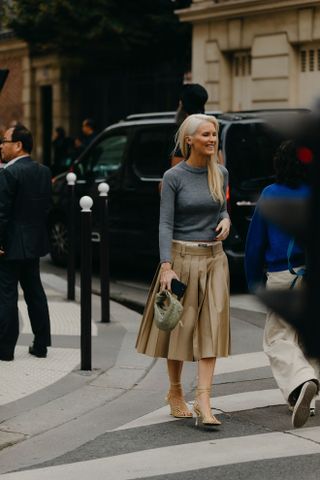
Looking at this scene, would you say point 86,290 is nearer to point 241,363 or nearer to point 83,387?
point 83,387

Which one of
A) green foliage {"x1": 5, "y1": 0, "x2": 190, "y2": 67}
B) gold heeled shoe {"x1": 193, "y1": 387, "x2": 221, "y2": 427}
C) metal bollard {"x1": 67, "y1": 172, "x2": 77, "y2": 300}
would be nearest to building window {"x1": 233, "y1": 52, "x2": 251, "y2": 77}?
green foliage {"x1": 5, "y1": 0, "x2": 190, "y2": 67}

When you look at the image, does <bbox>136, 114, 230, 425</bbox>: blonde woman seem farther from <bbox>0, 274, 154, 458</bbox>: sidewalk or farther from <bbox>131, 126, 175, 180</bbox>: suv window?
<bbox>131, 126, 175, 180</bbox>: suv window

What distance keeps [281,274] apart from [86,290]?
1.97 m

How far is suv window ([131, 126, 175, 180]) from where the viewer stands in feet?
39.3

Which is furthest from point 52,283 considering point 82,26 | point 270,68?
point 82,26

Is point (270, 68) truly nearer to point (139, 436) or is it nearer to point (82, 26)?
point (82, 26)

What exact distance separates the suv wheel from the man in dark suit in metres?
6.05

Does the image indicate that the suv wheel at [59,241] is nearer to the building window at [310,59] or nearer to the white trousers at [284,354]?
the white trousers at [284,354]

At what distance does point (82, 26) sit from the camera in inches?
1024


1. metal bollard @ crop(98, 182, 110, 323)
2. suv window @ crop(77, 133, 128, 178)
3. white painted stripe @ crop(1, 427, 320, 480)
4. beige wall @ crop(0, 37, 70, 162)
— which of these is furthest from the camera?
beige wall @ crop(0, 37, 70, 162)

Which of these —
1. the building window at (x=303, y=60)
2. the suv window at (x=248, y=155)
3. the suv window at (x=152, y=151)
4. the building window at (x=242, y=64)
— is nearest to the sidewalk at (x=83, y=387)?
the suv window at (x=248, y=155)

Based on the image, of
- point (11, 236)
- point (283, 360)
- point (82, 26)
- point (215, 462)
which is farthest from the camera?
point (82, 26)

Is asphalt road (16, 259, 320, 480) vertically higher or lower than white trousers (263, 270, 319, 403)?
lower

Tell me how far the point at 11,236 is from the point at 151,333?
1.91 m
